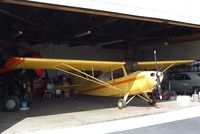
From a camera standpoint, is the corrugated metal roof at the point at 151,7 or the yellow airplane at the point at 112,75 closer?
the corrugated metal roof at the point at 151,7

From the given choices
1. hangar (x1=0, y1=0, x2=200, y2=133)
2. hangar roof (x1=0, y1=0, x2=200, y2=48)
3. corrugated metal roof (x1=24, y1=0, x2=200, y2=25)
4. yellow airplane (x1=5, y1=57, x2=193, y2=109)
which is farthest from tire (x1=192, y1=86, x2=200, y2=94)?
corrugated metal roof (x1=24, y1=0, x2=200, y2=25)

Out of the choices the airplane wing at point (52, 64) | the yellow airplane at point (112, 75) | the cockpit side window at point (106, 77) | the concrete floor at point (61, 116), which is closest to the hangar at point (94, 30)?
the airplane wing at point (52, 64)

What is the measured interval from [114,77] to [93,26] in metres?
2.63

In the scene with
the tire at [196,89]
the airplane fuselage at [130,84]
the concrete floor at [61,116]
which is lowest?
the concrete floor at [61,116]

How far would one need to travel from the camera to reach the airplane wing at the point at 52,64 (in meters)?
9.73

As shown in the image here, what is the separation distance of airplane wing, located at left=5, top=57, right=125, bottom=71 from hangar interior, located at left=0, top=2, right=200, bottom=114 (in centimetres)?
173

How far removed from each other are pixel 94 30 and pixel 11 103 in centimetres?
593

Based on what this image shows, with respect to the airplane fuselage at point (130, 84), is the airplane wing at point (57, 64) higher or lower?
higher

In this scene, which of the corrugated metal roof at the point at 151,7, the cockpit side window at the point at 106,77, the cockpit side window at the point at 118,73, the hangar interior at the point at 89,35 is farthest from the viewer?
the cockpit side window at the point at 106,77

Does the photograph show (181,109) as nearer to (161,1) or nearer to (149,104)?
(149,104)

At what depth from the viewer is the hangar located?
1013cm

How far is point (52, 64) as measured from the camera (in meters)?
10.8

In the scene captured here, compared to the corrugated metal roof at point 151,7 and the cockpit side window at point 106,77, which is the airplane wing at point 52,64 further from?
the corrugated metal roof at point 151,7

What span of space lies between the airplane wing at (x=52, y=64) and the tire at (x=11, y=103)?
1197 millimetres
